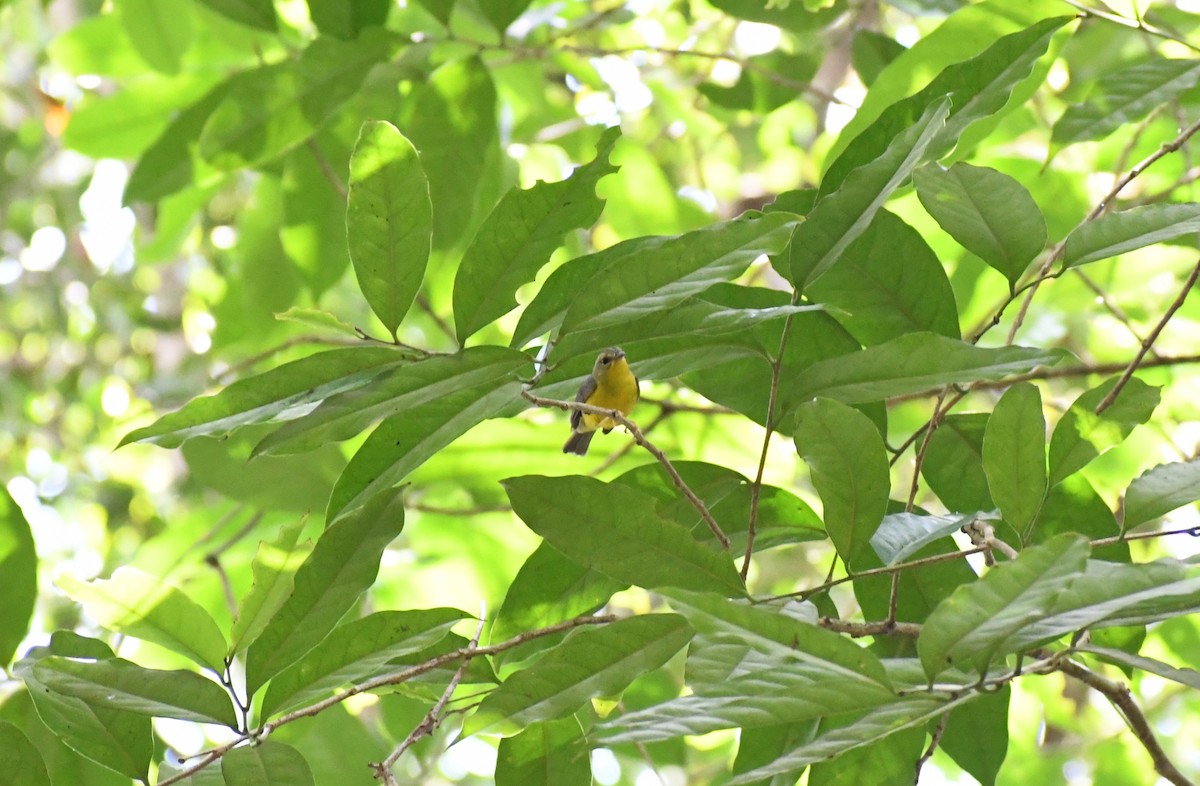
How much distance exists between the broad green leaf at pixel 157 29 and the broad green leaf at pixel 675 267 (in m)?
1.23

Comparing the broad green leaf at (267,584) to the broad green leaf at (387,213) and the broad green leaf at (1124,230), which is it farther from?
the broad green leaf at (1124,230)

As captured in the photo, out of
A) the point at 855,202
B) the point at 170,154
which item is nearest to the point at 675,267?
the point at 855,202

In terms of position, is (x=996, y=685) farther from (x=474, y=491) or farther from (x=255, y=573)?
(x=474, y=491)

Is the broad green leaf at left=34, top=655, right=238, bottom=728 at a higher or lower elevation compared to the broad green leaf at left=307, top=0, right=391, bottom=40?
lower

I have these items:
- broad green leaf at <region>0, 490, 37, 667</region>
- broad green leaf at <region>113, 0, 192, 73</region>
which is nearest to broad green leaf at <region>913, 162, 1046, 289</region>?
broad green leaf at <region>0, 490, 37, 667</region>

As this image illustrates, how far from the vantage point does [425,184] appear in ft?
2.84

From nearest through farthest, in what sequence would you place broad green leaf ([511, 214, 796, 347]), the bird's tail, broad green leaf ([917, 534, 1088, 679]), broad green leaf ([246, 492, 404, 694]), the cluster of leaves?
broad green leaf ([917, 534, 1088, 679])
the cluster of leaves
broad green leaf ([511, 214, 796, 347])
broad green leaf ([246, 492, 404, 694])
the bird's tail

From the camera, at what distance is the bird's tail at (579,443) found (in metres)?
1.68

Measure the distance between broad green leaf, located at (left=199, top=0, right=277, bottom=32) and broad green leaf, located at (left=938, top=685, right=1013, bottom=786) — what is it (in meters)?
1.25

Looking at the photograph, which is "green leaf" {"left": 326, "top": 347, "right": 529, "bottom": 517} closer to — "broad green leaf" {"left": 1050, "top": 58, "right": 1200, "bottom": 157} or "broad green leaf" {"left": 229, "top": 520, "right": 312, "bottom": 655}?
"broad green leaf" {"left": 229, "top": 520, "right": 312, "bottom": 655}

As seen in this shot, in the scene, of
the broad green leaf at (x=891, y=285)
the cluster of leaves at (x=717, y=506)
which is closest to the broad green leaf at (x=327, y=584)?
the cluster of leaves at (x=717, y=506)

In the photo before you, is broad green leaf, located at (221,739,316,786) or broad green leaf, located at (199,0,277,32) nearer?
broad green leaf, located at (221,739,316,786)

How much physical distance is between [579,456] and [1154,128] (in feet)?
3.46

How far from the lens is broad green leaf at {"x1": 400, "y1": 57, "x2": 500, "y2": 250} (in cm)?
150
